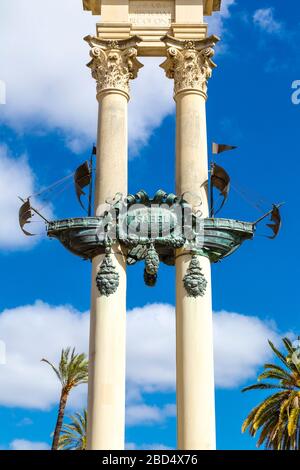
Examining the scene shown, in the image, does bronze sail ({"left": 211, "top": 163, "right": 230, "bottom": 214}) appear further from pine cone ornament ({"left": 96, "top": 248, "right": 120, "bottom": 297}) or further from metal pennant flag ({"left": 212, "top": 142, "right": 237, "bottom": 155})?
pine cone ornament ({"left": 96, "top": 248, "right": 120, "bottom": 297})

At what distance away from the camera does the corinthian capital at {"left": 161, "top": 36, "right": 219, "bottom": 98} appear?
2784 centimetres

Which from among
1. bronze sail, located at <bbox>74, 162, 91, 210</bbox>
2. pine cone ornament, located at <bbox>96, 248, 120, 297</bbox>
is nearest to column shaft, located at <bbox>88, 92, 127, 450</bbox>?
pine cone ornament, located at <bbox>96, 248, 120, 297</bbox>

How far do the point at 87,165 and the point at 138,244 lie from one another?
12.5 feet

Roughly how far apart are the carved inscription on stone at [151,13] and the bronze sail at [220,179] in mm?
5501

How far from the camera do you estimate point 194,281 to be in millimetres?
24906

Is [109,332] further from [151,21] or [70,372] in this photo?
[70,372]

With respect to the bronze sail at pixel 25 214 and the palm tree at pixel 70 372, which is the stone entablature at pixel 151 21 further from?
the palm tree at pixel 70 372

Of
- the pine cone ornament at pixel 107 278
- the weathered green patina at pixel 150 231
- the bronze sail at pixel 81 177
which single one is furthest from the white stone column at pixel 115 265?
the bronze sail at pixel 81 177

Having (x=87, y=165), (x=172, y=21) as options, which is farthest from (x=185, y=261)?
(x=172, y=21)

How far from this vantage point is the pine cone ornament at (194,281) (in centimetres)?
2488

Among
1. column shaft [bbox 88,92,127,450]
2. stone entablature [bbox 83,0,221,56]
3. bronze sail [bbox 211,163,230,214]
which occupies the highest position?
stone entablature [bbox 83,0,221,56]

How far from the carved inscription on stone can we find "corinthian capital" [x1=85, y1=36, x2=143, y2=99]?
142 cm
